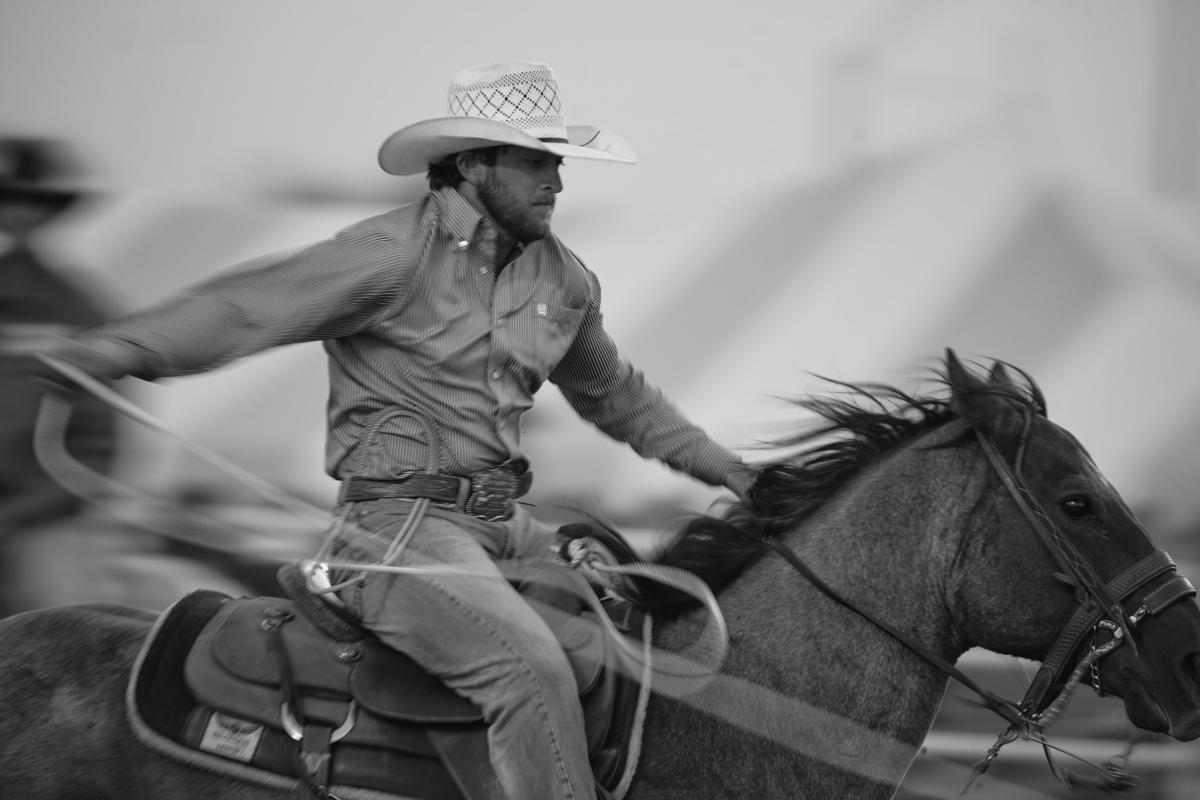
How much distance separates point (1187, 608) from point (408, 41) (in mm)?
3475

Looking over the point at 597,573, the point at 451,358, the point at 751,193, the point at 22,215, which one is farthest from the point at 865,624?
the point at 22,215

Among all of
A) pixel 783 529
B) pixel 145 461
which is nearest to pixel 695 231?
pixel 145 461

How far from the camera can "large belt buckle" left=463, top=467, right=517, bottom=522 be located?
→ 268 cm

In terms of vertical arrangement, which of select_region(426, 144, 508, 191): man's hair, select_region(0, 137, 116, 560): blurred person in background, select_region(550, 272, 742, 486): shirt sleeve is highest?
select_region(426, 144, 508, 191): man's hair

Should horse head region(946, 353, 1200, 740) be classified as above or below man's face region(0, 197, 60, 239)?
above

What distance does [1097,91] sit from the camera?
561 centimetres

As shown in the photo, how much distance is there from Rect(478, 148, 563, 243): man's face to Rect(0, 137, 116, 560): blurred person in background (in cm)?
212

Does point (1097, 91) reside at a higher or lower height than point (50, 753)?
higher

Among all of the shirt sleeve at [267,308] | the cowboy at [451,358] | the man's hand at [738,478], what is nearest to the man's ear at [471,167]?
the cowboy at [451,358]

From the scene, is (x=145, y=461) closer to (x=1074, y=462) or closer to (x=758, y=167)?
(x=758, y=167)

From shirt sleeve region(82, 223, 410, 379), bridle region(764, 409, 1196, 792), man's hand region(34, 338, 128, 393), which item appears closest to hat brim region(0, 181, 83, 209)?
shirt sleeve region(82, 223, 410, 379)

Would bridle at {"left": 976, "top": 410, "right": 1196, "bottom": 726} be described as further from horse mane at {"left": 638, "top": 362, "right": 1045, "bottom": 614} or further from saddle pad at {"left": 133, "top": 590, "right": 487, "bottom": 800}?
saddle pad at {"left": 133, "top": 590, "right": 487, "bottom": 800}

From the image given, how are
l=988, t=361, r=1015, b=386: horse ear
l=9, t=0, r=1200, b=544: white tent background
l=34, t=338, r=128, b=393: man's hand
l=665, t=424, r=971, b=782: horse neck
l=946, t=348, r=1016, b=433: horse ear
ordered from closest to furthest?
l=34, t=338, r=128, b=393: man's hand → l=665, t=424, r=971, b=782: horse neck → l=946, t=348, r=1016, b=433: horse ear → l=988, t=361, r=1015, b=386: horse ear → l=9, t=0, r=1200, b=544: white tent background

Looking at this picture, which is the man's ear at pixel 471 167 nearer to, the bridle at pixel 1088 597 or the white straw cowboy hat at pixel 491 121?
the white straw cowboy hat at pixel 491 121
